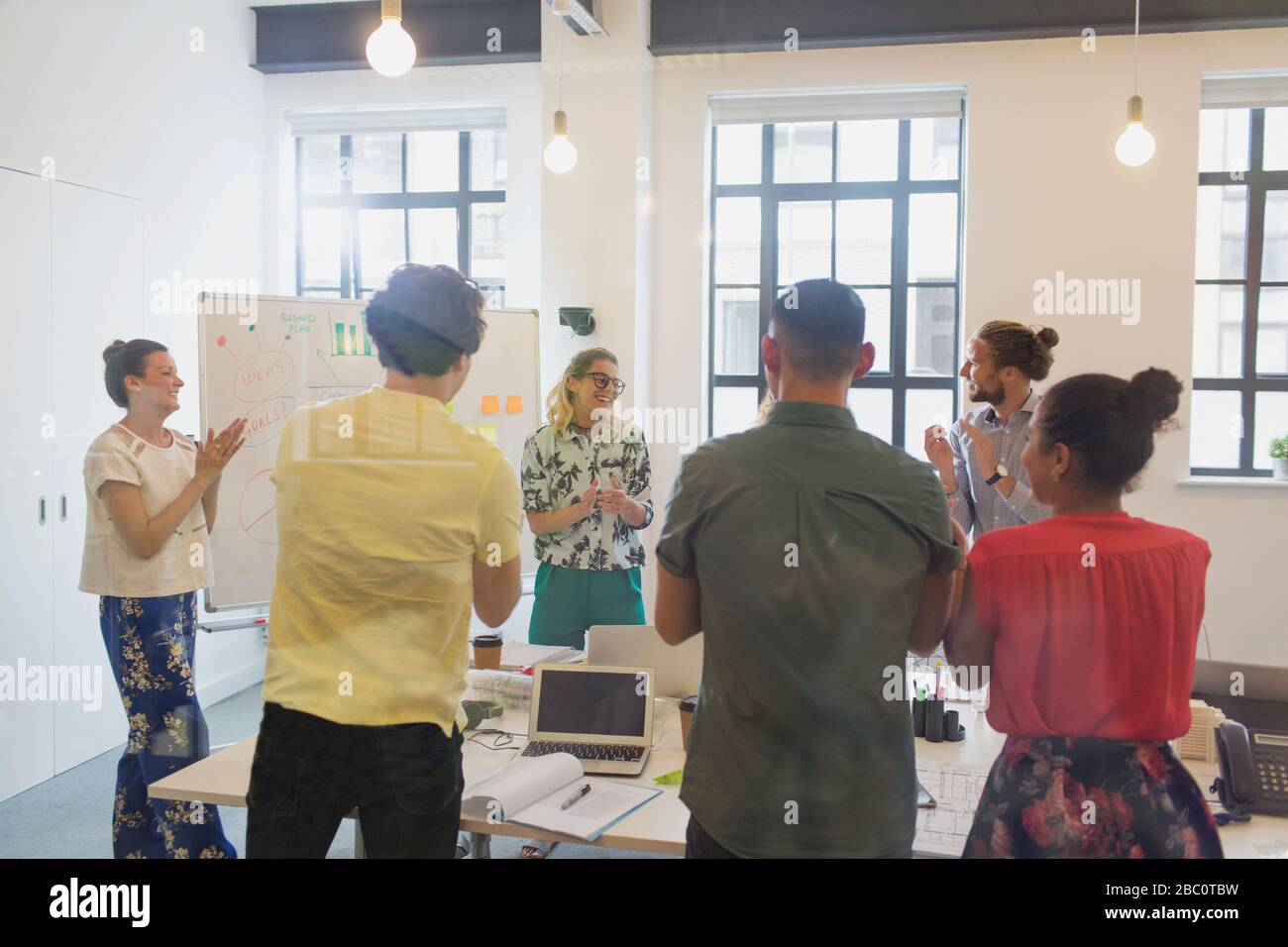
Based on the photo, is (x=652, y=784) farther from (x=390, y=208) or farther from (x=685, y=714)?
(x=390, y=208)

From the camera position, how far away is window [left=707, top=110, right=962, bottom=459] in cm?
484

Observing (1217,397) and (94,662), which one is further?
(1217,397)

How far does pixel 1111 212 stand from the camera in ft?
14.5

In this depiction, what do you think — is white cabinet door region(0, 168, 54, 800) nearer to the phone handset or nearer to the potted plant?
the phone handset

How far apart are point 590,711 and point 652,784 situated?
0.26 meters

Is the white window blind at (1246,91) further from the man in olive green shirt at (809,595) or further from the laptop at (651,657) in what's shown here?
the man in olive green shirt at (809,595)

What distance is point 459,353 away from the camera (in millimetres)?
1655

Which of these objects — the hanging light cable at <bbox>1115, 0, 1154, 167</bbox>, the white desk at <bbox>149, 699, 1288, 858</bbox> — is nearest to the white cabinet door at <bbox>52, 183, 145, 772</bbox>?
the white desk at <bbox>149, 699, 1288, 858</bbox>

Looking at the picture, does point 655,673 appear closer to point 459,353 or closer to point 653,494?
point 459,353

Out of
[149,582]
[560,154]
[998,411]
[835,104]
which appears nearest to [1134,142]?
[998,411]

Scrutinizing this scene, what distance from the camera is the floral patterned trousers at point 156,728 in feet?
9.22

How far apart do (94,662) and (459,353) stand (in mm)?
3125

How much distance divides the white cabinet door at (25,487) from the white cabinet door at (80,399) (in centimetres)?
5
